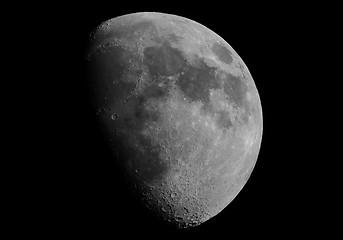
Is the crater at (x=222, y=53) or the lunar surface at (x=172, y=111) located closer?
the lunar surface at (x=172, y=111)

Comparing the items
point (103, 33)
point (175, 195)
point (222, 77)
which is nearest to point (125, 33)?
point (103, 33)

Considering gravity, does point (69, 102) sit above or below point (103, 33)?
below

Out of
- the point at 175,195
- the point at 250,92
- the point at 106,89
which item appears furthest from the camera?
the point at 250,92

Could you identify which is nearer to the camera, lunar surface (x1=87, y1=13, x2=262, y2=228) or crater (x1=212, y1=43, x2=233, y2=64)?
lunar surface (x1=87, y1=13, x2=262, y2=228)

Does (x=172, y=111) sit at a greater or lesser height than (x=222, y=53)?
lesser

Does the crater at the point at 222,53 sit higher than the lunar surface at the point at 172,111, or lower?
higher

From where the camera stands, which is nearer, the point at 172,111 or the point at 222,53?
the point at 172,111

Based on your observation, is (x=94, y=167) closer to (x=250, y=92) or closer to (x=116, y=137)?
(x=116, y=137)

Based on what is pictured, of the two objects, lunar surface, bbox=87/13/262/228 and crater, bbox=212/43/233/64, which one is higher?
crater, bbox=212/43/233/64
